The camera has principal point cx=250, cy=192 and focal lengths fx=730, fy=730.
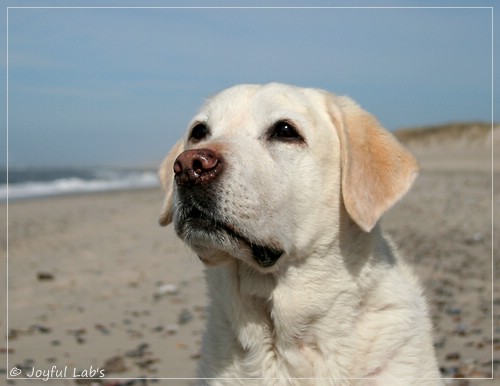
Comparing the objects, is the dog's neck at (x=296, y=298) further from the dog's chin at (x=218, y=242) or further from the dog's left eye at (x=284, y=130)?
the dog's left eye at (x=284, y=130)

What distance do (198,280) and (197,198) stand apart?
6.80m

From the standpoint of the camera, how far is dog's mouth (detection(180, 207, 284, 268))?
372 cm

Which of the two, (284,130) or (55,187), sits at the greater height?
(284,130)

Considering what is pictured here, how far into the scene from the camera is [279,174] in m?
3.92

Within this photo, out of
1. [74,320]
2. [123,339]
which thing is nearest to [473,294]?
[123,339]

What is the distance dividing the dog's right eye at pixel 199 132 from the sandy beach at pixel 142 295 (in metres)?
0.64

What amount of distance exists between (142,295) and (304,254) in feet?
19.5

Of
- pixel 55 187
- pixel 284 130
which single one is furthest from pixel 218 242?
pixel 55 187

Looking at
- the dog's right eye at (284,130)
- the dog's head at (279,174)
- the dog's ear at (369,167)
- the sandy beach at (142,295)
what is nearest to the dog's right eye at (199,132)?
the dog's head at (279,174)

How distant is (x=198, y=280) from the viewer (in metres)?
10.4

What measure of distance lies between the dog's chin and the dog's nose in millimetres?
190

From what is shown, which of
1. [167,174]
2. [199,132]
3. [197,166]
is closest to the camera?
[197,166]

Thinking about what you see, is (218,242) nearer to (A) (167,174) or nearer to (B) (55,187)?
(A) (167,174)

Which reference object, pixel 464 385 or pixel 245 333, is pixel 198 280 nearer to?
pixel 464 385
